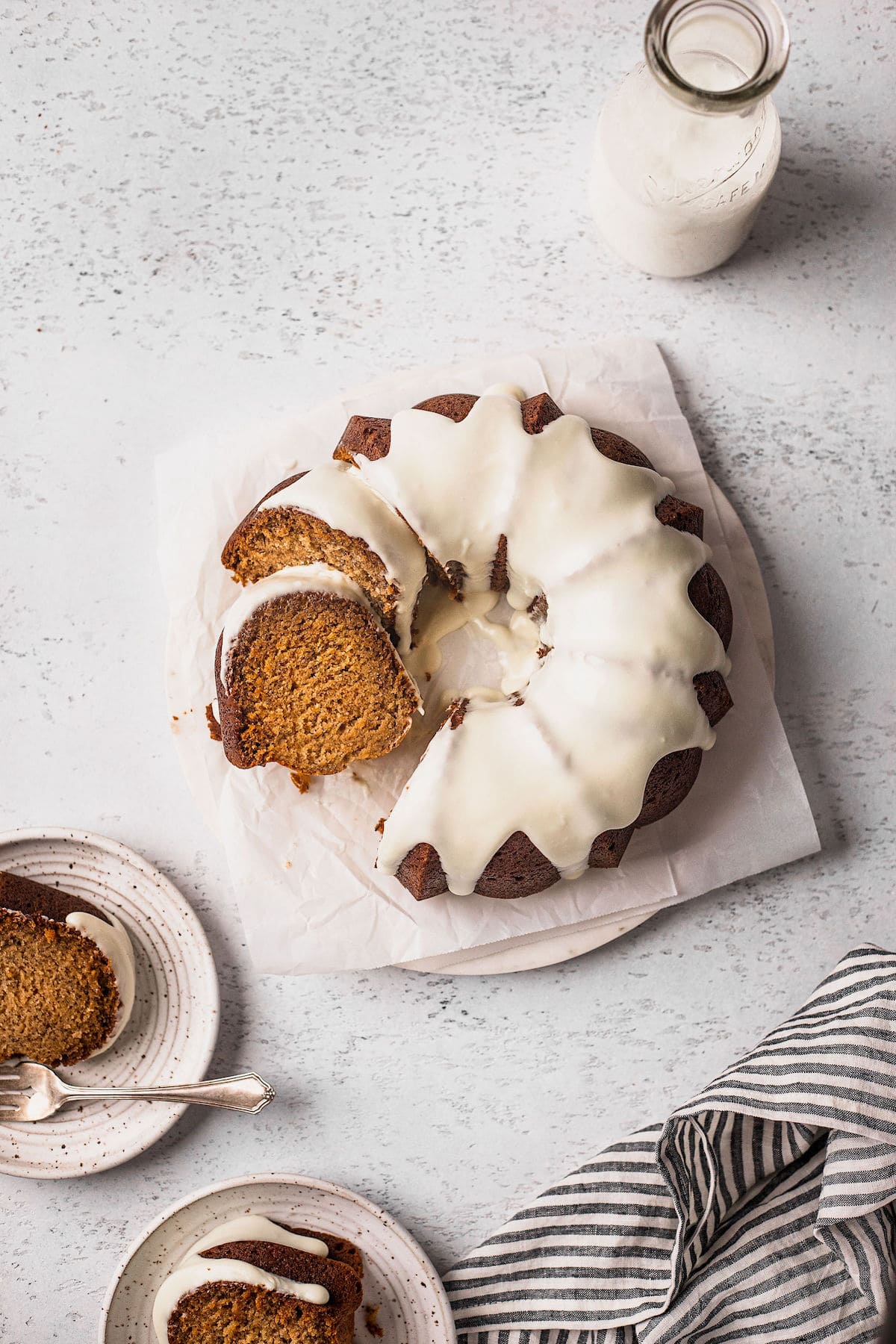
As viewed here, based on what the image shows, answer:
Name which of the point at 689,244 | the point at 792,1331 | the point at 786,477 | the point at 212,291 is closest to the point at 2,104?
the point at 212,291

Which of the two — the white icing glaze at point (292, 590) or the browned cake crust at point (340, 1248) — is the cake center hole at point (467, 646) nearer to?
the white icing glaze at point (292, 590)

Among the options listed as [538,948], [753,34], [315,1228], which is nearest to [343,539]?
[538,948]

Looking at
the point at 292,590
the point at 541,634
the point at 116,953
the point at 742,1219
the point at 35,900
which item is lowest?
the point at 742,1219

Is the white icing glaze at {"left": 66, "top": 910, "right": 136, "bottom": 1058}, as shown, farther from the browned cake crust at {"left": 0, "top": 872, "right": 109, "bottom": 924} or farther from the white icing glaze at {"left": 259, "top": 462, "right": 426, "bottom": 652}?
the white icing glaze at {"left": 259, "top": 462, "right": 426, "bottom": 652}

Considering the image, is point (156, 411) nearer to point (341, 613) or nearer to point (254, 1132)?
point (341, 613)

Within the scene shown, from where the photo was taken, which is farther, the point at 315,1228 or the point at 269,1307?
the point at 315,1228

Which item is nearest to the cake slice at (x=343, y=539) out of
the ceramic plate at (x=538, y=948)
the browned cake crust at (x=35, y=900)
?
the ceramic plate at (x=538, y=948)

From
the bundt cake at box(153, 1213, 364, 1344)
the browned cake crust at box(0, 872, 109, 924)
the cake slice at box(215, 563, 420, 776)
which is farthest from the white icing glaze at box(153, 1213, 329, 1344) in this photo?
the cake slice at box(215, 563, 420, 776)

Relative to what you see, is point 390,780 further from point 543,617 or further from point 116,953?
point 116,953
